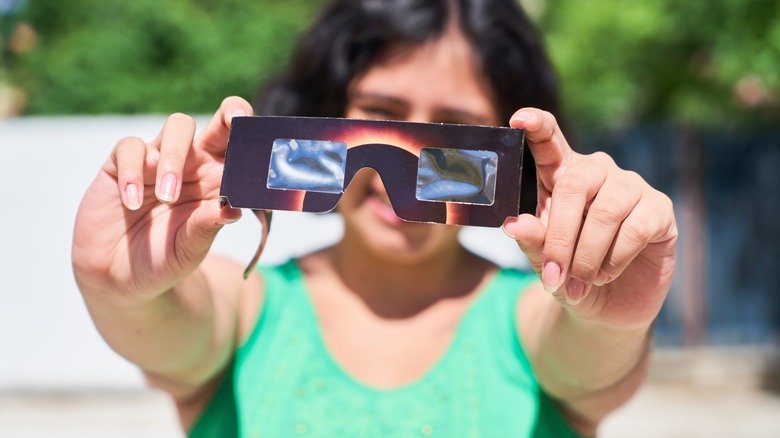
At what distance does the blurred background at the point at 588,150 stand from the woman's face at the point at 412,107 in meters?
2.27

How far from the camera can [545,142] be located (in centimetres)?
119

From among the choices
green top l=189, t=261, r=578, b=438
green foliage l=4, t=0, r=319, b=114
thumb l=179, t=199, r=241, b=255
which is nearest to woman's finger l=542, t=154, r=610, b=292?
thumb l=179, t=199, r=241, b=255

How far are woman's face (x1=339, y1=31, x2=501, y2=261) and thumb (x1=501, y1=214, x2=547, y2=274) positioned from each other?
58 cm

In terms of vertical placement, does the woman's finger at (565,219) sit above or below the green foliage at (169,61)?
below

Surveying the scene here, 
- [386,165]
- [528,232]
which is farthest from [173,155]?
[528,232]

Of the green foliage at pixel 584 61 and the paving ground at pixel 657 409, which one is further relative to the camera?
the green foliage at pixel 584 61

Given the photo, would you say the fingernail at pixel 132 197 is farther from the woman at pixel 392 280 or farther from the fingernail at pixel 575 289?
the fingernail at pixel 575 289

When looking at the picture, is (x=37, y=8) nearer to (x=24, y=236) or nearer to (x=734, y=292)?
(x=24, y=236)

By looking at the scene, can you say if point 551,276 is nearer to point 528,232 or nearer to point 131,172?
point 528,232

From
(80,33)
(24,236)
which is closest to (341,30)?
(24,236)

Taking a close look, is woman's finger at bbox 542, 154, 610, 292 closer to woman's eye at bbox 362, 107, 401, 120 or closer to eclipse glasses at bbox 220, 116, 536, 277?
eclipse glasses at bbox 220, 116, 536, 277

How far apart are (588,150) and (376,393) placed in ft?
18.9

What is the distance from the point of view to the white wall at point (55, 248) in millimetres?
5891

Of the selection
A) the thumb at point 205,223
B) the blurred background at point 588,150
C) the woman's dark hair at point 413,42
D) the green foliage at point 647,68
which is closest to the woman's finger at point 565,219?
the thumb at point 205,223
